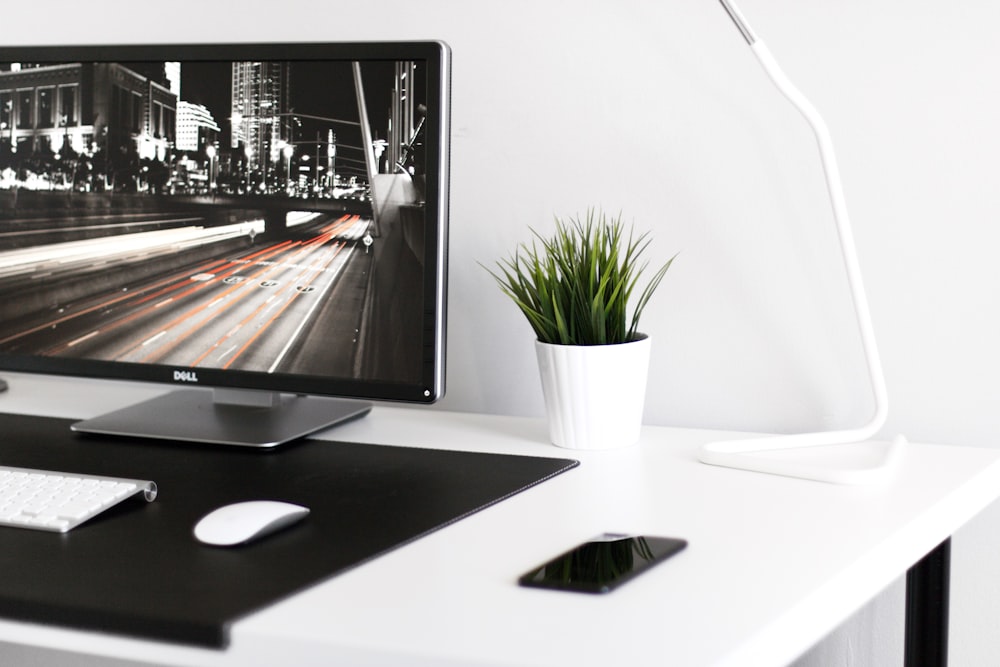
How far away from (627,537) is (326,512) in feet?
0.85

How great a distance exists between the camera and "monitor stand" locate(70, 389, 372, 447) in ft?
4.00

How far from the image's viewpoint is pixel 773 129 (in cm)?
130

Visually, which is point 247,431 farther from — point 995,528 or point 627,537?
point 995,528

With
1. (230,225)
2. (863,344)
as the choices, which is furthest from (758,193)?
(230,225)

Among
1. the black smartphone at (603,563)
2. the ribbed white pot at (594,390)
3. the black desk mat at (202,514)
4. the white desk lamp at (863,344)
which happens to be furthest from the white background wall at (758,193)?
the black smartphone at (603,563)

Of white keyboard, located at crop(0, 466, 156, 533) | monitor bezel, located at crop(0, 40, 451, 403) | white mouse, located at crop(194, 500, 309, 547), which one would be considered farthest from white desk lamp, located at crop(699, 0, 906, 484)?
white keyboard, located at crop(0, 466, 156, 533)

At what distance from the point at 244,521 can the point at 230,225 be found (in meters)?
0.45

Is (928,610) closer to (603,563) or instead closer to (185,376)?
(603,563)

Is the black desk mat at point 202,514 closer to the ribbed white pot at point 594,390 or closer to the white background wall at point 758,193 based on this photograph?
the ribbed white pot at point 594,390

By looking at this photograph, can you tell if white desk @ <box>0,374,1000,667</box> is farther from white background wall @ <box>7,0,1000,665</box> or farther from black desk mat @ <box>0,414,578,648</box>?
white background wall @ <box>7,0,1000,665</box>

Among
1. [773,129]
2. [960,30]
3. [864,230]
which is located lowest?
[864,230]

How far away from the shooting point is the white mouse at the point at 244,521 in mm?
859

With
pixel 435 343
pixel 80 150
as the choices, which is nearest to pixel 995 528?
pixel 435 343

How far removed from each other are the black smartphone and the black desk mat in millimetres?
133
